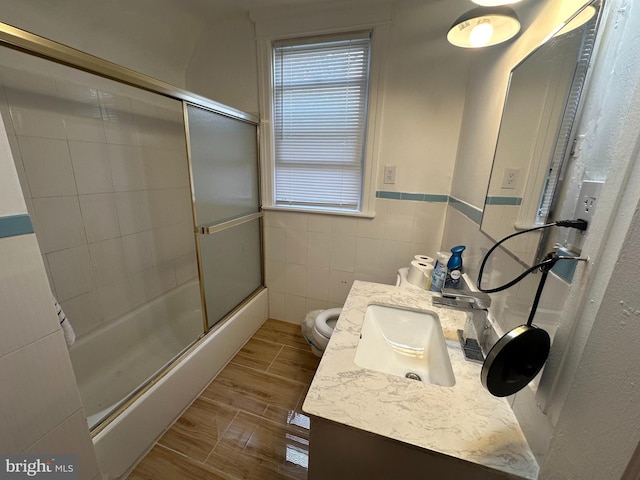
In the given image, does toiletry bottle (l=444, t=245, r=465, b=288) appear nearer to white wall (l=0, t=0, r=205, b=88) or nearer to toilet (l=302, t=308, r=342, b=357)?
toilet (l=302, t=308, r=342, b=357)

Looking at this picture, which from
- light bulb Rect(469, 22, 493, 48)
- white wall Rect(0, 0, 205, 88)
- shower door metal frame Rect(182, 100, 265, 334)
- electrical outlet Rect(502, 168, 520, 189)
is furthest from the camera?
shower door metal frame Rect(182, 100, 265, 334)

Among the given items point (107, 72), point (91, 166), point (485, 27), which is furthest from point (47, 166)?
point (485, 27)

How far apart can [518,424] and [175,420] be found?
5.12 ft

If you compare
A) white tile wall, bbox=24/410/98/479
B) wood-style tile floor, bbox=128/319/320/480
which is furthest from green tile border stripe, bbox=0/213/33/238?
wood-style tile floor, bbox=128/319/320/480

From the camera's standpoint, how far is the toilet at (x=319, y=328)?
5.14ft

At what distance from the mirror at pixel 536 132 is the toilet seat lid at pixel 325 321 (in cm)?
104

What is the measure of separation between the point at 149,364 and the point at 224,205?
1.15m

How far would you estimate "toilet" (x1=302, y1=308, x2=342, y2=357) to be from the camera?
1.57 metres

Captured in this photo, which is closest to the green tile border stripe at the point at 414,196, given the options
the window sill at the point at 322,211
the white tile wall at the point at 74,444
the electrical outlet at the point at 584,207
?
the window sill at the point at 322,211

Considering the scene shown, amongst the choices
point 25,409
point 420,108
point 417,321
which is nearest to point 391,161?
point 420,108

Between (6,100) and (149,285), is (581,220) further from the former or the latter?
(149,285)

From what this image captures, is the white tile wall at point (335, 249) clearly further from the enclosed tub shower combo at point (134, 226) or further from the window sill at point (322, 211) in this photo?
the enclosed tub shower combo at point (134, 226)

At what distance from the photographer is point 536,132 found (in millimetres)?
720

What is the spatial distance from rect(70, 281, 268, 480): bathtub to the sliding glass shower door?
0.18 meters
